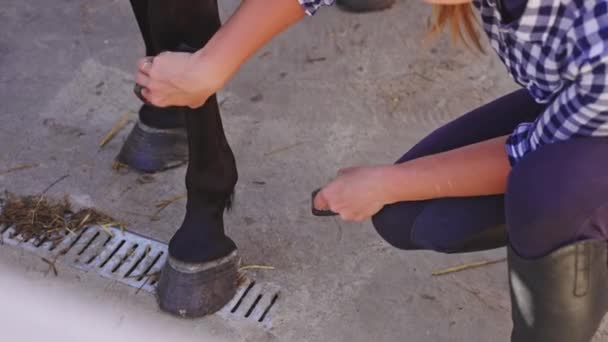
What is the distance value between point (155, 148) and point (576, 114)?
1.03m

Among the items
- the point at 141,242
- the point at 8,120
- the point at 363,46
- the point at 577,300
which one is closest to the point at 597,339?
the point at 577,300

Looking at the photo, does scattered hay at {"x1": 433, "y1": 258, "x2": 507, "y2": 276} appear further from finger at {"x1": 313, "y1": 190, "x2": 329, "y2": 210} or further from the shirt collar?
the shirt collar

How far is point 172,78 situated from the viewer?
117cm

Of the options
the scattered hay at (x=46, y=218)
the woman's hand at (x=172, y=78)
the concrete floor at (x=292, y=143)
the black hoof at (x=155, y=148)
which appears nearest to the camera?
the woman's hand at (x=172, y=78)

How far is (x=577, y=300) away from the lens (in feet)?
3.52

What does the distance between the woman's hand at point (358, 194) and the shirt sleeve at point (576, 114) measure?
17 centimetres

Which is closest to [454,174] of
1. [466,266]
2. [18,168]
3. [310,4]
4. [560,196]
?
[560,196]

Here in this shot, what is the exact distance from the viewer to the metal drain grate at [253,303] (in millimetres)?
1563

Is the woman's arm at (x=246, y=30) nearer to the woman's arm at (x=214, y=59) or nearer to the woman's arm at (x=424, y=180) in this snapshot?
the woman's arm at (x=214, y=59)

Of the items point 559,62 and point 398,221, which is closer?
point 559,62

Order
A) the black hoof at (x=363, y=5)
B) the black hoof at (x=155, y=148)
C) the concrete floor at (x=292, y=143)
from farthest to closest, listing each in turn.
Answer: the black hoof at (x=363, y=5)
the black hoof at (x=155, y=148)
the concrete floor at (x=292, y=143)

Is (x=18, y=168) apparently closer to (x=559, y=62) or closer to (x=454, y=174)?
(x=454, y=174)

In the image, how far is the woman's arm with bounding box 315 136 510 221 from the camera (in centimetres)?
117

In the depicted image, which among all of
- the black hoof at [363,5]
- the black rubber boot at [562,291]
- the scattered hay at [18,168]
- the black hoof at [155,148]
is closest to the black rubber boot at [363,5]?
the black hoof at [363,5]
